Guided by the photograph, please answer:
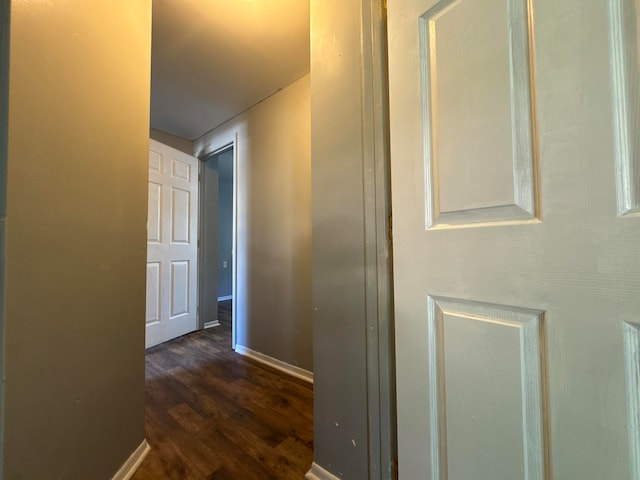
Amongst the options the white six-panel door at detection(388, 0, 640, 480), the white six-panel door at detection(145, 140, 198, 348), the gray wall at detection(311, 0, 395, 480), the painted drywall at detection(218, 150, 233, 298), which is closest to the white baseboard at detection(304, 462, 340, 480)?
the gray wall at detection(311, 0, 395, 480)

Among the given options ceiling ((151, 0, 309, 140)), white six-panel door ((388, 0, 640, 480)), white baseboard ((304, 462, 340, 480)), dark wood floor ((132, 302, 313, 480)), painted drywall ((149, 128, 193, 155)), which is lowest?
dark wood floor ((132, 302, 313, 480))

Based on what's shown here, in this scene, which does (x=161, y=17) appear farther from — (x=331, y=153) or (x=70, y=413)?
(x=70, y=413)

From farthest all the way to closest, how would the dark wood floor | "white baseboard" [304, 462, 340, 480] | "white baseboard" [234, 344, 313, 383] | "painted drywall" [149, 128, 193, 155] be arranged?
"painted drywall" [149, 128, 193, 155] → "white baseboard" [234, 344, 313, 383] → the dark wood floor → "white baseboard" [304, 462, 340, 480]

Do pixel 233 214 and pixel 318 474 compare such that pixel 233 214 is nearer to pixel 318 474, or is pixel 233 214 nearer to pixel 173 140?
pixel 173 140

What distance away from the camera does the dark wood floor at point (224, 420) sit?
116cm

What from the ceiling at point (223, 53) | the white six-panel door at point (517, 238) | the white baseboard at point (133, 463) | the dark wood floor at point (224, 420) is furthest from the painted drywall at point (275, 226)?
the white six-panel door at point (517, 238)

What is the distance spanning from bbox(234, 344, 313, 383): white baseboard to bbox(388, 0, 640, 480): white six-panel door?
1.33 m

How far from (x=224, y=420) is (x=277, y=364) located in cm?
73

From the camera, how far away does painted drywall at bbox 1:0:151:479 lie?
0.70 meters

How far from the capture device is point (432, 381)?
690 mm

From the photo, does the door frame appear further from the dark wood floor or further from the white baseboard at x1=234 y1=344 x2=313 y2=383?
the dark wood floor

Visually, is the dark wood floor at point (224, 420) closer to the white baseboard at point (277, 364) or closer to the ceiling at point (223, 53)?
the white baseboard at point (277, 364)

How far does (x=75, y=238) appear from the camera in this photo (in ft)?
2.87

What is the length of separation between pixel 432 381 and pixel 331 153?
2.86 feet
